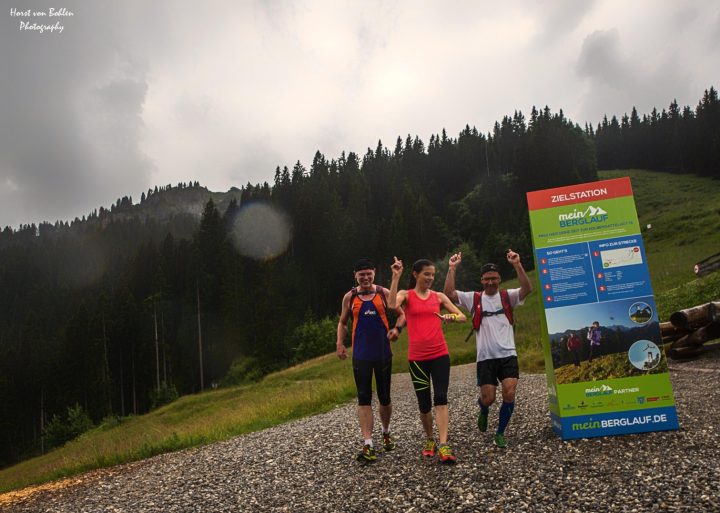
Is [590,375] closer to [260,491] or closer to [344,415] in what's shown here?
[260,491]

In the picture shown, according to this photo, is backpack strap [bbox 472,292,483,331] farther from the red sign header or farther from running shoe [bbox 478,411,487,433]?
the red sign header

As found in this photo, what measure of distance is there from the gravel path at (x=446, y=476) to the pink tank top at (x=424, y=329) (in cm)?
148

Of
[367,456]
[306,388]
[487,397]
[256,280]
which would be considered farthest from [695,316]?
[256,280]

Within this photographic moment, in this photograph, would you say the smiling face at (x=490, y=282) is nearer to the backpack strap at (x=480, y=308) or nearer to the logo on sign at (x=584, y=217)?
the backpack strap at (x=480, y=308)

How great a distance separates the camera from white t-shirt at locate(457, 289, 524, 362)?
7.05 metres

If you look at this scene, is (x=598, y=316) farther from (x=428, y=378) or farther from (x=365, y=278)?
(x=365, y=278)

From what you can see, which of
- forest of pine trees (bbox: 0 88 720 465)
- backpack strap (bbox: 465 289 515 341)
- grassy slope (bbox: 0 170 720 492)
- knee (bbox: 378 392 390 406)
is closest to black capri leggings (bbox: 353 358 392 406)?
knee (bbox: 378 392 390 406)

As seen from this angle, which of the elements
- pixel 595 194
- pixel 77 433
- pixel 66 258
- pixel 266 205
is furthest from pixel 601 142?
pixel 66 258

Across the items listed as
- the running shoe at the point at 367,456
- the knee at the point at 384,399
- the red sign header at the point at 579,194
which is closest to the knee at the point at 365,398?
the knee at the point at 384,399

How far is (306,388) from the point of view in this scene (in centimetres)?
2341

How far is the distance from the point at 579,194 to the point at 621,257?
1122mm

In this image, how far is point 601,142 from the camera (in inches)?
5551

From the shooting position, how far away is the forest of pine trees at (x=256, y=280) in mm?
73875

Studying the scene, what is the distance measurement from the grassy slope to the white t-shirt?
27.7 ft
